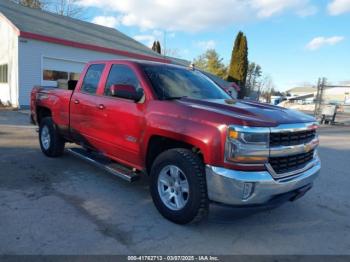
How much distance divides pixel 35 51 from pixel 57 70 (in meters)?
1.60

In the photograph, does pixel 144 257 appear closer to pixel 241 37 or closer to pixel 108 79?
pixel 108 79

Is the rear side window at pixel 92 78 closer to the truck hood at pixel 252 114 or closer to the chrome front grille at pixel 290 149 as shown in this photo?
the truck hood at pixel 252 114

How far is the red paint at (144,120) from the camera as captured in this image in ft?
11.7

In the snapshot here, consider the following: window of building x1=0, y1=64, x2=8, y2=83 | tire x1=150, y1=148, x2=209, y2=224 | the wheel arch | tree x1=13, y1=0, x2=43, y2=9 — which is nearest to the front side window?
the wheel arch

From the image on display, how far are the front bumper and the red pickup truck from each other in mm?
10

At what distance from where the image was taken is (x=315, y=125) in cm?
435

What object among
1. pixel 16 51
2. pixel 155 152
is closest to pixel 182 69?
pixel 155 152

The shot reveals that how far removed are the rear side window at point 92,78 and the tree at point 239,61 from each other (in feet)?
104

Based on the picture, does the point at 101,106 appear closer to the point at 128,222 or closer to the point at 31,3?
the point at 128,222

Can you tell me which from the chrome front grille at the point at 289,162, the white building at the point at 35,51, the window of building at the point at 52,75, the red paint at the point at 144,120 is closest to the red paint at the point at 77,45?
the white building at the point at 35,51

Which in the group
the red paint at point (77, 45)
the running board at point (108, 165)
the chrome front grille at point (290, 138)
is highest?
the red paint at point (77, 45)

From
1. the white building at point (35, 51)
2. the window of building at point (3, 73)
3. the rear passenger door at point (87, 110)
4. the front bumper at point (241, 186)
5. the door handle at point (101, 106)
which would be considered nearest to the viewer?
the front bumper at point (241, 186)

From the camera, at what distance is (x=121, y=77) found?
16.6 feet

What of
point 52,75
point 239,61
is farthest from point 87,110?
point 239,61
